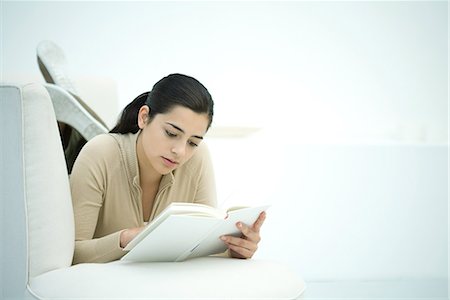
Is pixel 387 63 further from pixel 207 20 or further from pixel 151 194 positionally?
pixel 151 194

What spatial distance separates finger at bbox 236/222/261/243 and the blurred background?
4.54 feet

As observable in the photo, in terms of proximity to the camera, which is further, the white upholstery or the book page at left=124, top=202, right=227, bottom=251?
the white upholstery

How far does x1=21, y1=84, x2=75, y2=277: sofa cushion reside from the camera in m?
1.41

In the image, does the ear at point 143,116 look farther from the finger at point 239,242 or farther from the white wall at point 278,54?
the white wall at point 278,54

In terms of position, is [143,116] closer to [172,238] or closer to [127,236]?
[127,236]

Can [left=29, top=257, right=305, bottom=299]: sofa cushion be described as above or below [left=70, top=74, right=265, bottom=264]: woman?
below

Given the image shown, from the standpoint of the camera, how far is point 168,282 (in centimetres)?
128

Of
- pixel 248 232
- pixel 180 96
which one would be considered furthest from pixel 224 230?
pixel 180 96

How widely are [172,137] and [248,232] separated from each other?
39cm

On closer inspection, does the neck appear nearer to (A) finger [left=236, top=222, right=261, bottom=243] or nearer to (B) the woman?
(B) the woman

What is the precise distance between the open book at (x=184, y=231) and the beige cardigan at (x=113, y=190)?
0.49 ft

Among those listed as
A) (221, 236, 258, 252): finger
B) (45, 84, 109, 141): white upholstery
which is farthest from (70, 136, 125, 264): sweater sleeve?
(45, 84, 109, 141): white upholstery

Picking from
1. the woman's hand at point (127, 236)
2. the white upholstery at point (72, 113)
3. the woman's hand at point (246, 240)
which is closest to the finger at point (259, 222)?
the woman's hand at point (246, 240)

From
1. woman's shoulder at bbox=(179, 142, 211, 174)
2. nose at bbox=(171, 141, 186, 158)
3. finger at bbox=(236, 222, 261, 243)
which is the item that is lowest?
finger at bbox=(236, 222, 261, 243)
